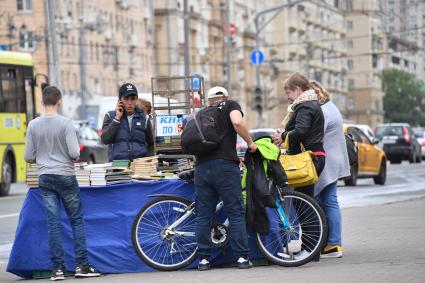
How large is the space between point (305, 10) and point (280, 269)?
409 ft

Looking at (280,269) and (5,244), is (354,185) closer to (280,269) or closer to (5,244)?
(5,244)

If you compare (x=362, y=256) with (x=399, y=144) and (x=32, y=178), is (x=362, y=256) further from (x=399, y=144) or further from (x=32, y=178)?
(x=399, y=144)

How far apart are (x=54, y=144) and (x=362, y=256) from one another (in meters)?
3.26

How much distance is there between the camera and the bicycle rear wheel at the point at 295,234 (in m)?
12.9

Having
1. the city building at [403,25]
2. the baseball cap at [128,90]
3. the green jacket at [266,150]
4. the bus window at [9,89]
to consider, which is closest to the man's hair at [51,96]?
the baseball cap at [128,90]

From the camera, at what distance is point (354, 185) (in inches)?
1278

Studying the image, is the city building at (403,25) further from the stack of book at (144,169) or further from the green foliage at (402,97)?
the stack of book at (144,169)

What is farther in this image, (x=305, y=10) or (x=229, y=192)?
(x=305, y=10)

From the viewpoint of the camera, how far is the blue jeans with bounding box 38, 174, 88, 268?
1284 cm

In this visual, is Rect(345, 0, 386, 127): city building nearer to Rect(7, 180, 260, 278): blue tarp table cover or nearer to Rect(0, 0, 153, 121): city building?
Rect(0, 0, 153, 121): city building

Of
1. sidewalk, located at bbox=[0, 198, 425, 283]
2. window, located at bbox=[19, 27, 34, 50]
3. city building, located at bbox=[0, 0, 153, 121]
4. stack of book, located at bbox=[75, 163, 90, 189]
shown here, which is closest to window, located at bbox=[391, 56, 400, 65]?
city building, located at bbox=[0, 0, 153, 121]

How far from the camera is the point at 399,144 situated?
5609 cm

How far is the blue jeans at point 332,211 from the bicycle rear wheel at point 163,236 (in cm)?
157

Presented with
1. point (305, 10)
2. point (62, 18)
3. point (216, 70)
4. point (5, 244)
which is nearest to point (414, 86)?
point (305, 10)
